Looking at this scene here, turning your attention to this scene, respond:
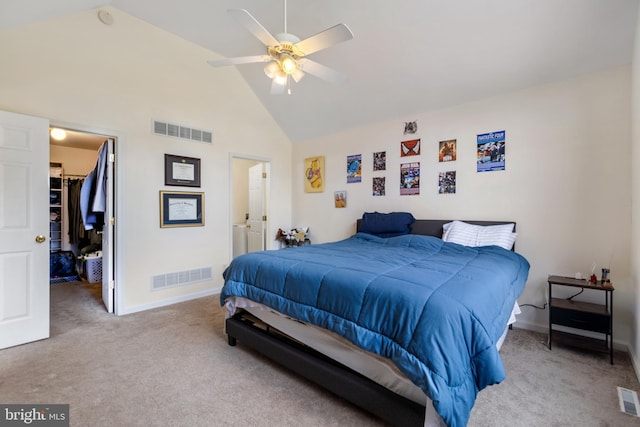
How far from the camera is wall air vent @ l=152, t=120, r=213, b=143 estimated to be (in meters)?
3.59

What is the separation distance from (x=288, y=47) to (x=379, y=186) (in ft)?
8.23

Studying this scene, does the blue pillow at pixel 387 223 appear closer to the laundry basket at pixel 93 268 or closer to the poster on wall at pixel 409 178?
the poster on wall at pixel 409 178

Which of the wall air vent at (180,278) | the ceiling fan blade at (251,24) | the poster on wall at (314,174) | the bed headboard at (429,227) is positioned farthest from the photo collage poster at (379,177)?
the wall air vent at (180,278)

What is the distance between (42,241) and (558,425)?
14.0 ft

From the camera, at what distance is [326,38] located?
6.42 ft

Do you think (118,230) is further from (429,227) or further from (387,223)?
(429,227)

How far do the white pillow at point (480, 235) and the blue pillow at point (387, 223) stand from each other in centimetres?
52

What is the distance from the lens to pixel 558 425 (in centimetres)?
160

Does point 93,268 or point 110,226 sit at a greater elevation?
point 110,226

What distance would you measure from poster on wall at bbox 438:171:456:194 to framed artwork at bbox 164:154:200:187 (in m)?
3.33

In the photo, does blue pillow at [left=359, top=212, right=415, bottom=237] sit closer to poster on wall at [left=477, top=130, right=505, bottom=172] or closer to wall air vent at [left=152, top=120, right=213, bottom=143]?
poster on wall at [left=477, top=130, right=505, bottom=172]

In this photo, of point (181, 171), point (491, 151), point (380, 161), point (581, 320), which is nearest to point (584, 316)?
point (581, 320)

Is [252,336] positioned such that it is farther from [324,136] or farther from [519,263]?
[324,136]

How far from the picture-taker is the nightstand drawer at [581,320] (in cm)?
229
